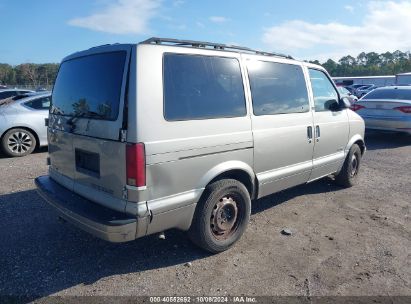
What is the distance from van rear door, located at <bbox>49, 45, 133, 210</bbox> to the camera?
3033mm

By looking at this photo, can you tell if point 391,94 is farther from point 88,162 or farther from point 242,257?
point 88,162

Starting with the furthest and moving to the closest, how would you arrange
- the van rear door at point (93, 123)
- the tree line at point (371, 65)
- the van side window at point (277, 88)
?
the tree line at point (371, 65) < the van side window at point (277, 88) < the van rear door at point (93, 123)

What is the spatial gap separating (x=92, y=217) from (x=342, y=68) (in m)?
106

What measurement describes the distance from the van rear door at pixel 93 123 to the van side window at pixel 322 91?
2984 millimetres

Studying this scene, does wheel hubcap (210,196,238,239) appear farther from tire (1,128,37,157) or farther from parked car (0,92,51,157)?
tire (1,128,37,157)

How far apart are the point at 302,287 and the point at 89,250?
88.4 inches

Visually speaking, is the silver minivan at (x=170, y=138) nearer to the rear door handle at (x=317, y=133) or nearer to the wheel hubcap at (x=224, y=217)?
the wheel hubcap at (x=224, y=217)

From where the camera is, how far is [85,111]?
3385 millimetres

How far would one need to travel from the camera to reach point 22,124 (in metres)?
8.09

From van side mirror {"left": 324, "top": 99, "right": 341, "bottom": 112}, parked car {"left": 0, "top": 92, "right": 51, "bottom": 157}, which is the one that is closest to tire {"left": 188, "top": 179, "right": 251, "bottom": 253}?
van side mirror {"left": 324, "top": 99, "right": 341, "bottom": 112}

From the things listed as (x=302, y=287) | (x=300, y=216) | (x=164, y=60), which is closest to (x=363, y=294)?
(x=302, y=287)

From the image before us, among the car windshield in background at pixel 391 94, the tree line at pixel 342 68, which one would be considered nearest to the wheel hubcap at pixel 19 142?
the car windshield in background at pixel 391 94

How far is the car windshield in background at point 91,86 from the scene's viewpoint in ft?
10.1

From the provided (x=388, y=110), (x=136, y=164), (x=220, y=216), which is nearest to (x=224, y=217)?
(x=220, y=216)
